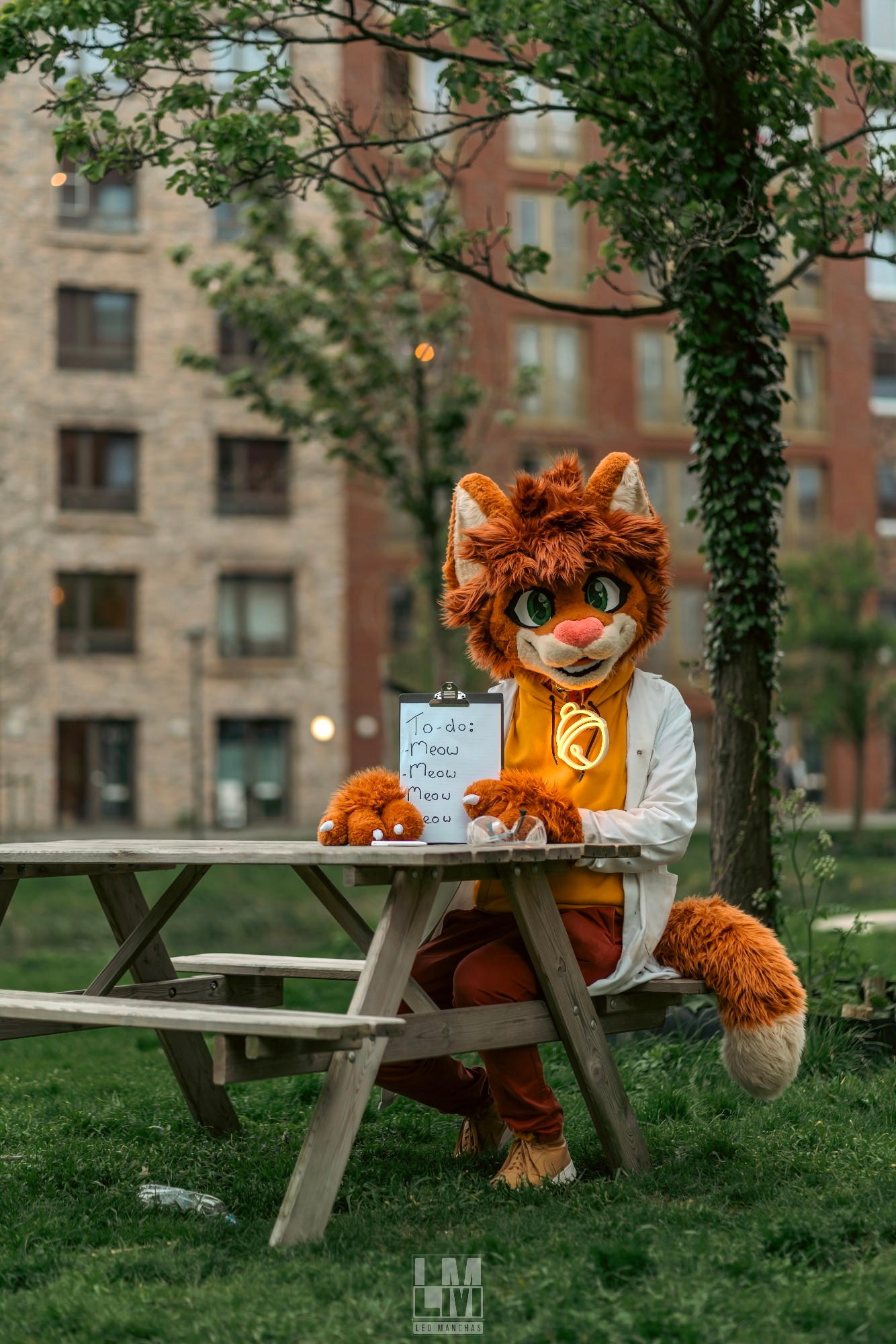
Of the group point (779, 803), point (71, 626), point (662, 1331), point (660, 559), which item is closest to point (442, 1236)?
point (662, 1331)

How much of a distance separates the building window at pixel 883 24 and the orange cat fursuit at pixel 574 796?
96.8 feet

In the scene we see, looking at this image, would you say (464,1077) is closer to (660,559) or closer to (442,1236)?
(442,1236)

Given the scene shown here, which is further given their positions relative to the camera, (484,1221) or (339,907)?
(339,907)

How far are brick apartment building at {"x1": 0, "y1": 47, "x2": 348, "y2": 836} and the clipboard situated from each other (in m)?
28.3

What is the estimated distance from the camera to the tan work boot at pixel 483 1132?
15.3ft

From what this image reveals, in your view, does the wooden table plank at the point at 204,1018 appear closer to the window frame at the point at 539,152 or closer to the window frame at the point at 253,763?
the window frame at the point at 253,763

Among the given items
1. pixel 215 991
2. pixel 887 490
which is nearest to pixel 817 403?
pixel 887 490

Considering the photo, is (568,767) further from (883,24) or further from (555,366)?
(555,366)

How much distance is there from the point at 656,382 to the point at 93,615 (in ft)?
44.6

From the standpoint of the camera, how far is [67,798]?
106 feet

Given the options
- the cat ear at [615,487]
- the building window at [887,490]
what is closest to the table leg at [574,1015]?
the cat ear at [615,487]

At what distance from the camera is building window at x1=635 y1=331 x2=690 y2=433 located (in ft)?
117

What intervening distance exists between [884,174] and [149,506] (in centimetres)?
2703

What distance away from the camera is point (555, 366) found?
3503 centimetres
